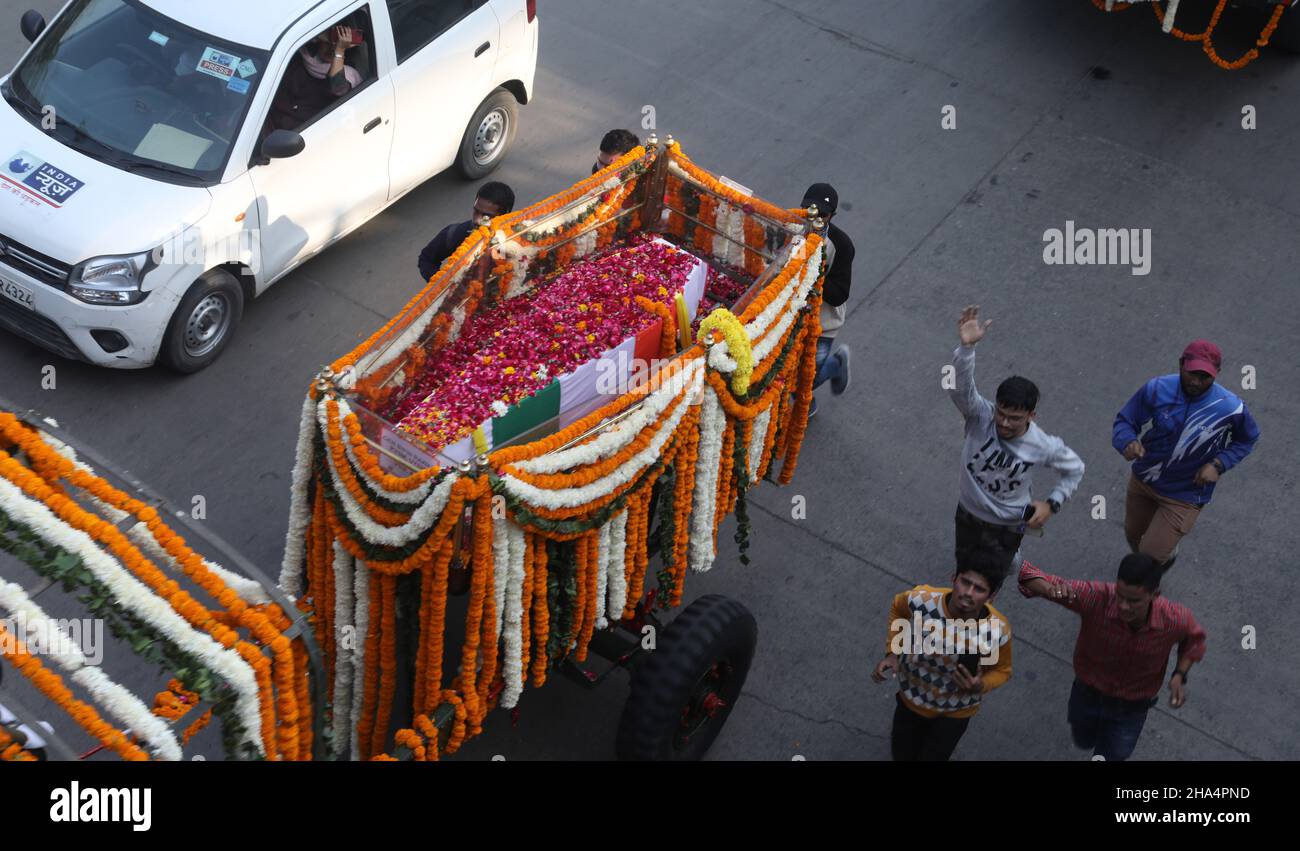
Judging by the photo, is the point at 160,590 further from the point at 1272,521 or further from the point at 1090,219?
the point at 1090,219

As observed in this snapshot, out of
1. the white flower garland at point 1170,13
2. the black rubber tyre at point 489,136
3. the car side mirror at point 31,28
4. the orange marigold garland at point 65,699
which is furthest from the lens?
the white flower garland at point 1170,13

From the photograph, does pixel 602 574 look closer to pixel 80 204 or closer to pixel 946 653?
pixel 946 653

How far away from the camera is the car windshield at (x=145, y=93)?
7.73 meters

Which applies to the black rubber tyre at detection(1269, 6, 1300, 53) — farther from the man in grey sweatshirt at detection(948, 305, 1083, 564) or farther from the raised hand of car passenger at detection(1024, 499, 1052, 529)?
the raised hand of car passenger at detection(1024, 499, 1052, 529)

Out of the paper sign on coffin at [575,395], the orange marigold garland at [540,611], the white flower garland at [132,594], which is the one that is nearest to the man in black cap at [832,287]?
the paper sign on coffin at [575,395]

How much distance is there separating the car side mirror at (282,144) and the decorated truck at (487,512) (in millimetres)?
2062

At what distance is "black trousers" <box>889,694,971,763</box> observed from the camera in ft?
19.3

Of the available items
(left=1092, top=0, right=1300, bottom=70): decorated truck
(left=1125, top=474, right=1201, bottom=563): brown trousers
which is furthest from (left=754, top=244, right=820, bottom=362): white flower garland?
(left=1092, top=0, right=1300, bottom=70): decorated truck

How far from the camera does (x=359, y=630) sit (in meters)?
5.23

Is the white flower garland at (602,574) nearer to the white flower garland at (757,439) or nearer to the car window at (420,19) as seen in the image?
the white flower garland at (757,439)

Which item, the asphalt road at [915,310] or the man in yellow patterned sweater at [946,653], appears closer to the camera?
the man in yellow patterned sweater at [946,653]

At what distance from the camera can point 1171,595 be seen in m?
7.26

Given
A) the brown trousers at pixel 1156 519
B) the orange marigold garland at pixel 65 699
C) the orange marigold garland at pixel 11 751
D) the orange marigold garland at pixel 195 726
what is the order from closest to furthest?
the orange marigold garland at pixel 11 751
the orange marigold garland at pixel 65 699
the orange marigold garland at pixel 195 726
the brown trousers at pixel 1156 519

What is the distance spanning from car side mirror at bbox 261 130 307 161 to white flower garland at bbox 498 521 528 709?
3682 millimetres
